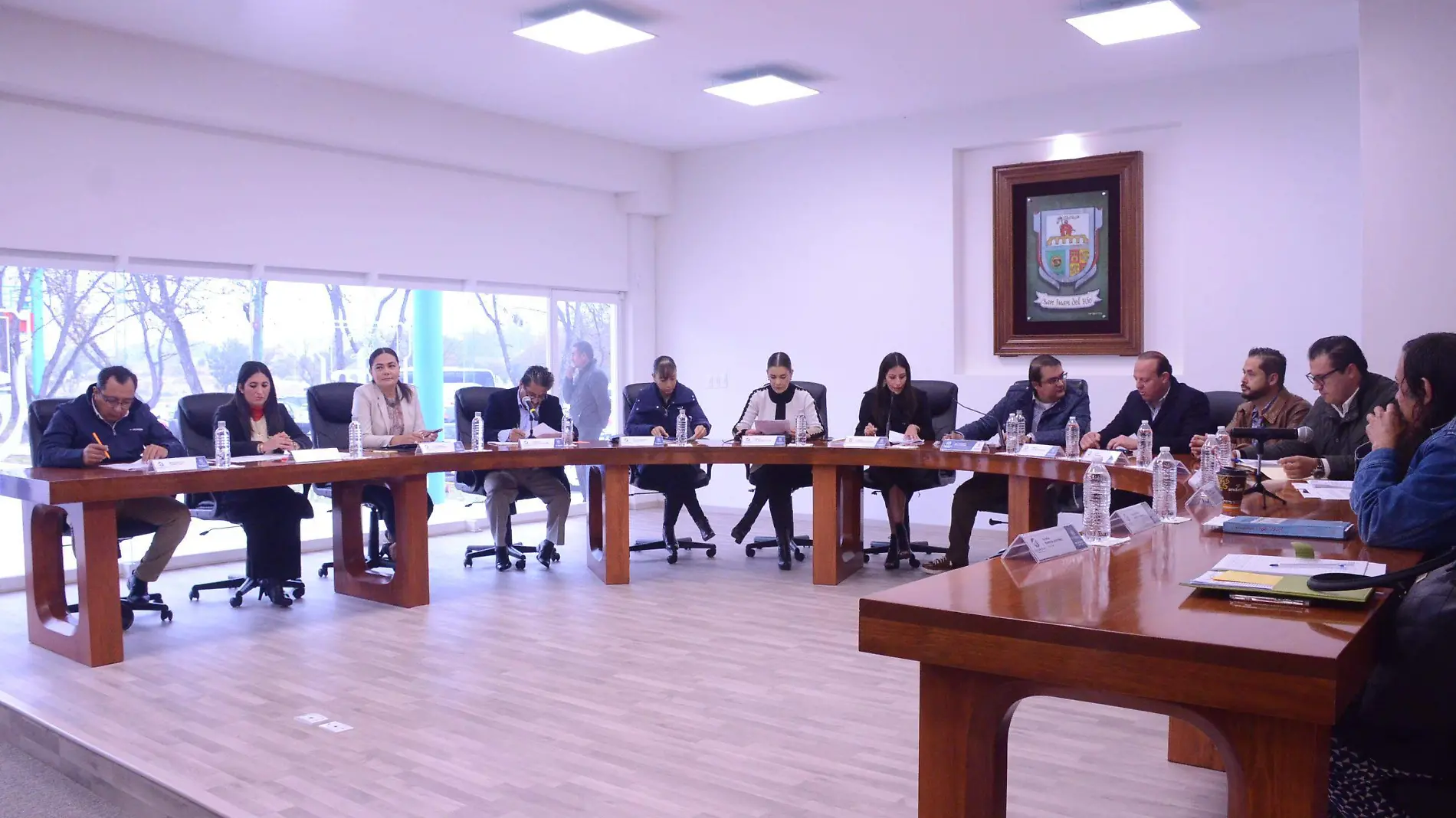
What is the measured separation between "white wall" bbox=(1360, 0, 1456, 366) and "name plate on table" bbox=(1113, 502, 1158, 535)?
2757mm

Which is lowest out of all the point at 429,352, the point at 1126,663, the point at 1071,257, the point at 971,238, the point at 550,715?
the point at 550,715

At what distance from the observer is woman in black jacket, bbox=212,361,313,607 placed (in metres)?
4.94

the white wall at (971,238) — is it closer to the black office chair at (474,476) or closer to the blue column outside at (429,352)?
the blue column outside at (429,352)

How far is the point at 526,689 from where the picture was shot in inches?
143

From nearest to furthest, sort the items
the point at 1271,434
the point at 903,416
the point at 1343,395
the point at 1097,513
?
the point at 1097,513
the point at 1271,434
the point at 1343,395
the point at 903,416

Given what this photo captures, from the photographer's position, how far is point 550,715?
3.35 metres

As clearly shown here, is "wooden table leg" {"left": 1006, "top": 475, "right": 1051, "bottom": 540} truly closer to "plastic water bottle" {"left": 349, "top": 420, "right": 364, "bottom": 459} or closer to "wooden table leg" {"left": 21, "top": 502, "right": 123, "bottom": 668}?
"plastic water bottle" {"left": 349, "top": 420, "right": 364, "bottom": 459}

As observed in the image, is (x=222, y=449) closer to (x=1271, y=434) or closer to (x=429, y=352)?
(x=429, y=352)

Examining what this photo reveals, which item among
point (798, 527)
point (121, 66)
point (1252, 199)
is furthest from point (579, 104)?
point (1252, 199)

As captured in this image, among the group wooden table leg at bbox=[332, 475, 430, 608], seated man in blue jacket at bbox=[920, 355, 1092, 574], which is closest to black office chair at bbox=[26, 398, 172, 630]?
wooden table leg at bbox=[332, 475, 430, 608]

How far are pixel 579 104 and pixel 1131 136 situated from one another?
11.4 feet

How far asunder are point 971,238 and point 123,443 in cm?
511

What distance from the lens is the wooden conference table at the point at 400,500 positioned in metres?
3.97

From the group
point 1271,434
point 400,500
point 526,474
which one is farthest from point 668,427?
point 1271,434
